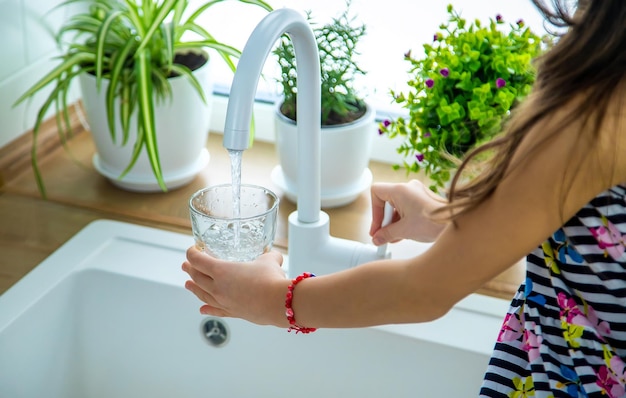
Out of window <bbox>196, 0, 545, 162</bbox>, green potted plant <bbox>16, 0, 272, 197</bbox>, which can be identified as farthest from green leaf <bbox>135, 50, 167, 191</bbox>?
window <bbox>196, 0, 545, 162</bbox>

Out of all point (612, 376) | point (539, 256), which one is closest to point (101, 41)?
point (539, 256)

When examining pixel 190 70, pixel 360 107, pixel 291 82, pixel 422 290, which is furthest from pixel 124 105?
pixel 422 290

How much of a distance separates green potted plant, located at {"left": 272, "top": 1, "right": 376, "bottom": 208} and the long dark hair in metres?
0.59

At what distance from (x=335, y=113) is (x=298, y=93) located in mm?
347

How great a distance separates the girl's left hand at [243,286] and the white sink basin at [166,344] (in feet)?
0.91

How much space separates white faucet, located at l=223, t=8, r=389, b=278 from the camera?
791 mm

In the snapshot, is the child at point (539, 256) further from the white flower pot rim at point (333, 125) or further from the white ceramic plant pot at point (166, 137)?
the white ceramic plant pot at point (166, 137)

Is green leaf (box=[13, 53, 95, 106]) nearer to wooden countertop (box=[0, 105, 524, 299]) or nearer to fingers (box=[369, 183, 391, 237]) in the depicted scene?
wooden countertop (box=[0, 105, 524, 299])

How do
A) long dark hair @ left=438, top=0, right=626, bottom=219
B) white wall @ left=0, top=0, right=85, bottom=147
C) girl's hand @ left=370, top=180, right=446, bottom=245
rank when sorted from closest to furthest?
Answer: long dark hair @ left=438, top=0, right=626, bottom=219 → girl's hand @ left=370, top=180, right=446, bottom=245 → white wall @ left=0, top=0, right=85, bottom=147

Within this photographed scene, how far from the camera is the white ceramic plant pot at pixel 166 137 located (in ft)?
4.31

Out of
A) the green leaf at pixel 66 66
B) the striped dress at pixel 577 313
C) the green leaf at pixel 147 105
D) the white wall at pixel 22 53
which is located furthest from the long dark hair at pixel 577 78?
the white wall at pixel 22 53

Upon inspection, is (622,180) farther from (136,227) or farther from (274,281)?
(136,227)

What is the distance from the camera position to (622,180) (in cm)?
67

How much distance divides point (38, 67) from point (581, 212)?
1.06 m
